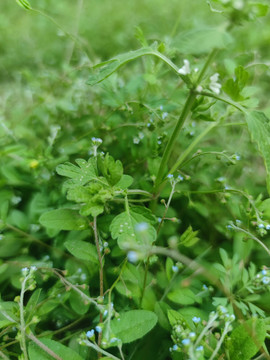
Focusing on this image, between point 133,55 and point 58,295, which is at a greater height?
point 133,55

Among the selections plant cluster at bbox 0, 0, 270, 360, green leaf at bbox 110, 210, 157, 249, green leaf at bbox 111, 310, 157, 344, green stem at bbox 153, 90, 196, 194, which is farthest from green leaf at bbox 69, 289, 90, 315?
A: green stem at bbox 153, 90, 196, 194

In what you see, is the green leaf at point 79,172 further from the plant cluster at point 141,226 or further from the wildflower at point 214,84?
the wildflower at point 214,84

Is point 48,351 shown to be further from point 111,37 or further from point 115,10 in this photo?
point 115,10

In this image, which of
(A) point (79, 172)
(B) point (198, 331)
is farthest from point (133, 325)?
(A) point (79, 172)

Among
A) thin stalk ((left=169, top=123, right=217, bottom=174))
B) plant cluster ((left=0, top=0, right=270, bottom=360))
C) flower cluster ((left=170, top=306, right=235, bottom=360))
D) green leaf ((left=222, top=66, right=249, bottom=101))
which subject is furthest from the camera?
thin stalk ((left=169, top=123, right=217, bottom=174))

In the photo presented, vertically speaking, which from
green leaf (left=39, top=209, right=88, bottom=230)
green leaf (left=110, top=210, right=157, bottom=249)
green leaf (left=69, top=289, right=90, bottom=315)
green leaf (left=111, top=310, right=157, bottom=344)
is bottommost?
green leaf (left=69, top=289, right=90, bottom=315)

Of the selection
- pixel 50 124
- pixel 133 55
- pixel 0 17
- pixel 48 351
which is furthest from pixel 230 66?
pixel 0 17

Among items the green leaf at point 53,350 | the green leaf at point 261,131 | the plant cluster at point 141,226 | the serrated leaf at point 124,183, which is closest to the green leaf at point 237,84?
the plant cluster at point 141,226

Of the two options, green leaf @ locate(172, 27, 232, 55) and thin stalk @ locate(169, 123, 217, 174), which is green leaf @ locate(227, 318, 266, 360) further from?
green leaf @ locate(172, 27, 232, 55)
